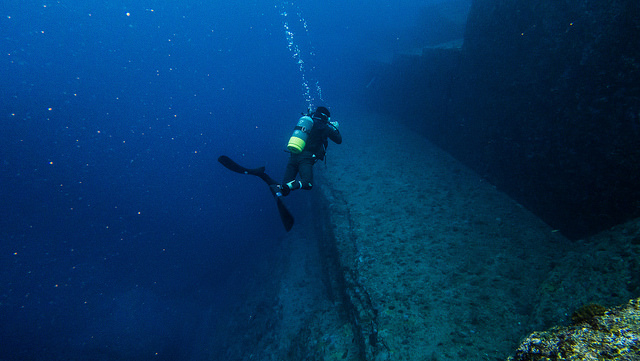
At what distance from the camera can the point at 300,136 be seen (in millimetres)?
4613

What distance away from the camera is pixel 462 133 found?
5289 millimetres

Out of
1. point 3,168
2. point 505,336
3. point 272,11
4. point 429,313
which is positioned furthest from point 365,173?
point 272,11

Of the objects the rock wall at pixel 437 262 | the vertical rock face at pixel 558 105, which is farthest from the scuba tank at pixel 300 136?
the vertical rock face at pixel 558 105

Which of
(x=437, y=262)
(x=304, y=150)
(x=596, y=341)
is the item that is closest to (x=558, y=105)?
(x=437, y=262)

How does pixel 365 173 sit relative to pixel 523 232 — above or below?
above

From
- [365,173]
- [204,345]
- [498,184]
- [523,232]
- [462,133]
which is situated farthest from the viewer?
[204,345]

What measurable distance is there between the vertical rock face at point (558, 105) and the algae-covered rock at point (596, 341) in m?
2.11

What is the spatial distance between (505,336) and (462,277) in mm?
733

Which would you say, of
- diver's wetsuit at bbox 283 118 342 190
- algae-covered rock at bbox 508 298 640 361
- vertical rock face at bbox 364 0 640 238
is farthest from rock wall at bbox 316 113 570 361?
algae-covered rock at bbox 508 298 640 361

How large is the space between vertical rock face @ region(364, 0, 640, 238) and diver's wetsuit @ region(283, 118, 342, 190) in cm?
273

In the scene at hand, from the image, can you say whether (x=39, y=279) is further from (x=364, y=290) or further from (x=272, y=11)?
(x=272, y=11)

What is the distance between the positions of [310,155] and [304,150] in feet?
0.58

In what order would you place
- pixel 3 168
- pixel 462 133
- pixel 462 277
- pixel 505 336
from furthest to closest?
1. pixel 3 168
2. pixel 462 133
3. pixel 462 277
4. pixel 505 336

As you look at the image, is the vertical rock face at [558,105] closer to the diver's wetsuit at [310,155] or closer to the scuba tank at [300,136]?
the diver's wetsuit at [310,155]
